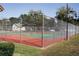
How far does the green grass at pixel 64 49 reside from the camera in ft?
32.1

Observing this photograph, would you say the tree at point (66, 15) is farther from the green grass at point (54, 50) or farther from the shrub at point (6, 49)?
the shrub at point (6, 49)

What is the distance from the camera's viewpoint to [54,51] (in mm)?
9805

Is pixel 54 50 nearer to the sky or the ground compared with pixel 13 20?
nearer to the ground

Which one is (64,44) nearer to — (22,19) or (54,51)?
(54,51)

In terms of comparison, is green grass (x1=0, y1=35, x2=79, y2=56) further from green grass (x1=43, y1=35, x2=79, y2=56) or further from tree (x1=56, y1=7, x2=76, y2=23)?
tree (x1=56, y1=7, x2=76, y2=23)

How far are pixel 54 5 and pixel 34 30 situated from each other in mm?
571

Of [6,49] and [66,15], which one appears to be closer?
[6,49]

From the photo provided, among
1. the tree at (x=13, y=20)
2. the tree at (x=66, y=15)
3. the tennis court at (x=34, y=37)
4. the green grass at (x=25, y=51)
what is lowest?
the green grass at (x=25, y=51)

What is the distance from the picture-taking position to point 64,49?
9805 mm

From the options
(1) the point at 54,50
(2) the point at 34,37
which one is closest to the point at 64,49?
(1) the point at 54,50

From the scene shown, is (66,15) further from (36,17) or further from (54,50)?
(54,50)

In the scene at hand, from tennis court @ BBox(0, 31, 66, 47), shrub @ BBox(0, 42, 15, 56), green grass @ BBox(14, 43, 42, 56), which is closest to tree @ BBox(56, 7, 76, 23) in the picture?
tennis court @ BBox(0, 31, 66, 47)

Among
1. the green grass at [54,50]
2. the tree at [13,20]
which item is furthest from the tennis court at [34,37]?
the tree at [13,20]

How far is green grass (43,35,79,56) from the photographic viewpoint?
9789 millimetres
